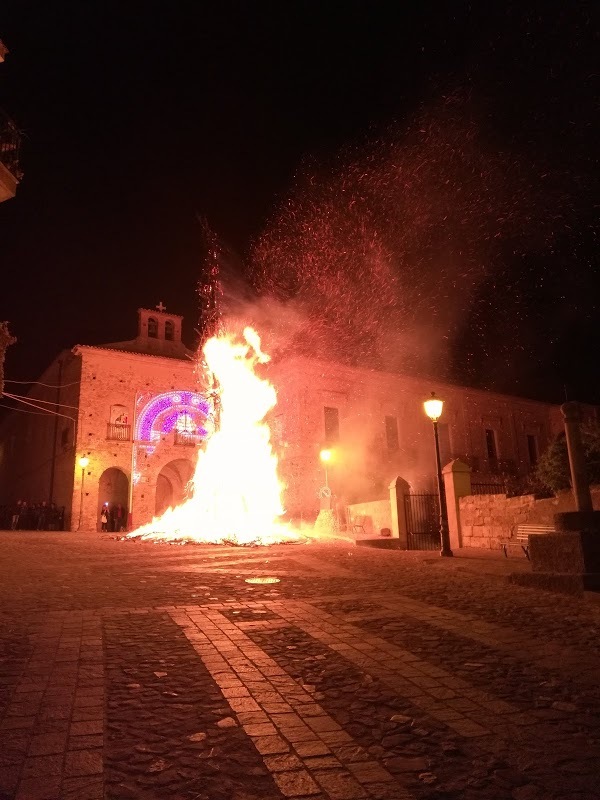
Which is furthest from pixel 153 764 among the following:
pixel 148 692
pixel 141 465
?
pixel 141 465

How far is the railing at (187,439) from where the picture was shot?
31.6 m

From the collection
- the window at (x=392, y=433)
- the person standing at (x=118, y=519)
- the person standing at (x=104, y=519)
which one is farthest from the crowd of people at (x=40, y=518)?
the window at (x=392, y=433)

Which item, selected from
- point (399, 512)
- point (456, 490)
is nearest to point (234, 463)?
point (399, 512)

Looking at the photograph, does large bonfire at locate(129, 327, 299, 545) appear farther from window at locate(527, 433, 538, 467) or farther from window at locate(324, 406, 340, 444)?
window at locate(527, 433, 538, 467)

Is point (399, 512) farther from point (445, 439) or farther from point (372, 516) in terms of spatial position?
point (445, 439)

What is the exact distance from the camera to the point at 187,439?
105 ft

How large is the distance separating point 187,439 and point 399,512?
1766 cm

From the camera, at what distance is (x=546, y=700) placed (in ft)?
11.1

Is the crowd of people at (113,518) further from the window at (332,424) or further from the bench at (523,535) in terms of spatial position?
the bench at (523,535)

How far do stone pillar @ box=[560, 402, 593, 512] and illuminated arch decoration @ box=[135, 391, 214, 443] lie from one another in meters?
23.2

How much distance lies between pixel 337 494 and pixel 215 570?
1920 centimetres

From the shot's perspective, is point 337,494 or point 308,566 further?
point 337,494

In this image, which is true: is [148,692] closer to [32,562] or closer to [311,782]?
[311,782]

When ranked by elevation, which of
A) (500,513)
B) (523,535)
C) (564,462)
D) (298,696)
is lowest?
(298,696)
